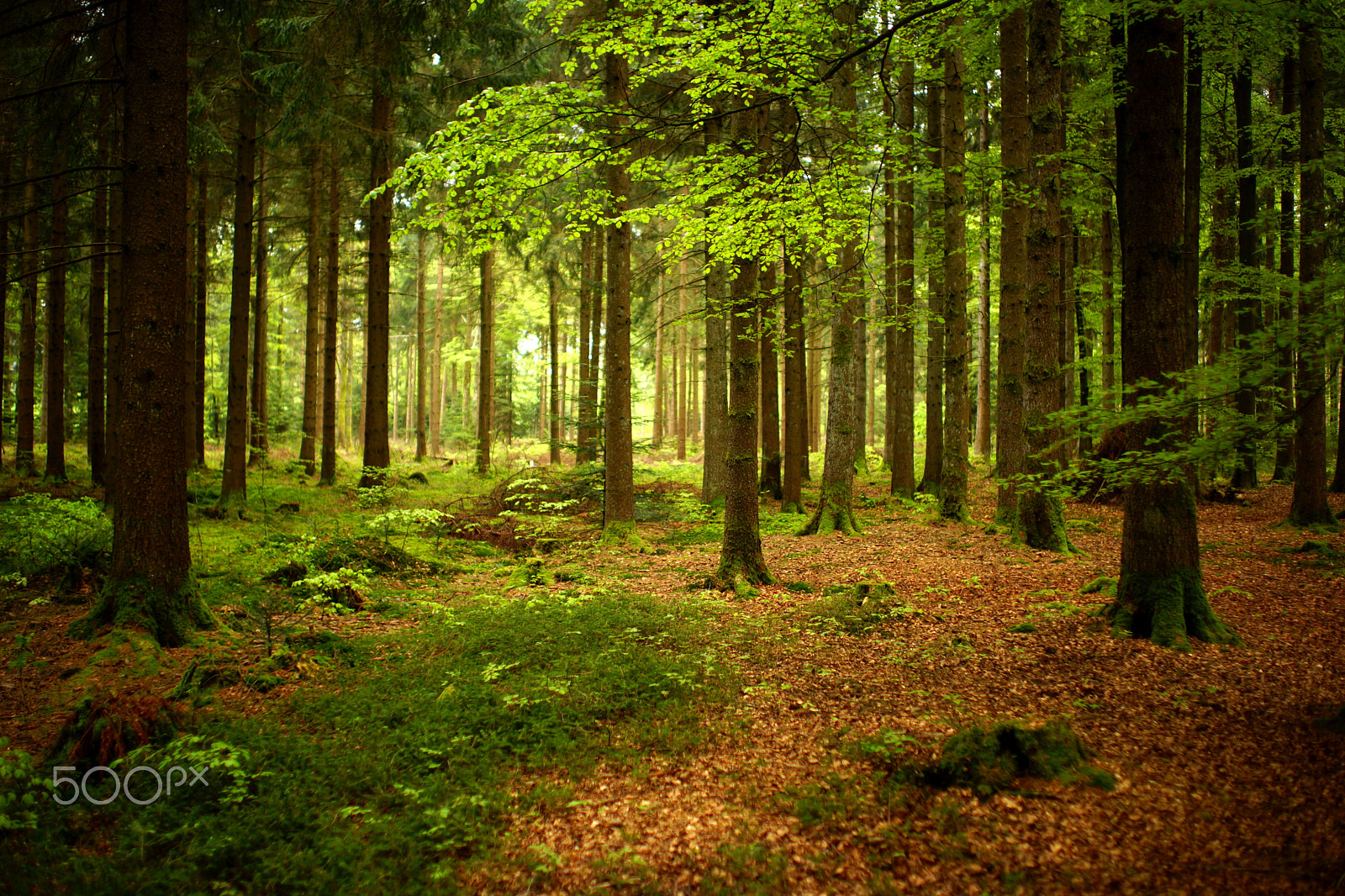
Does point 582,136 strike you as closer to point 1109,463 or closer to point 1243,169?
point 1109,463

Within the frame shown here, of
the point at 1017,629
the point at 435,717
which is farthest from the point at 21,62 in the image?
the point at 1017,629

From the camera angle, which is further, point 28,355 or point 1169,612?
point 28,355

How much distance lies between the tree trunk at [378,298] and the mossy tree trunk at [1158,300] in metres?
13.3

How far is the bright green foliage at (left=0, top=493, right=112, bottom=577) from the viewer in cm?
726

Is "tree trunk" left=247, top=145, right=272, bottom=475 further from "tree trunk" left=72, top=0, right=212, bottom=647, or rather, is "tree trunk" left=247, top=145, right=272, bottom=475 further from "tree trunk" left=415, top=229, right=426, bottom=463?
"tree trunk" left=72, top=0, right=212, bottom=647

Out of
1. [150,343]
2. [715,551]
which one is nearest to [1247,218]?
[715,551]

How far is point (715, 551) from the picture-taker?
10.9 metres

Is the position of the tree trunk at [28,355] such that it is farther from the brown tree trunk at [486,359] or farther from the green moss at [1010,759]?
the green moss at [1010,759]

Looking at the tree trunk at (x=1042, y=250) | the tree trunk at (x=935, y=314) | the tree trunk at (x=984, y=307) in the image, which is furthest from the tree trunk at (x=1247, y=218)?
the tree trunk at (x=935, y=314)

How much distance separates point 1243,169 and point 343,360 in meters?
33.8

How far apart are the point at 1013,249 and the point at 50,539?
1382 centimetres

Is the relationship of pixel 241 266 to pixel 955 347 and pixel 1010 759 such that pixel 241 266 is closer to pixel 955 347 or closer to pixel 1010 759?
pixel 955 347

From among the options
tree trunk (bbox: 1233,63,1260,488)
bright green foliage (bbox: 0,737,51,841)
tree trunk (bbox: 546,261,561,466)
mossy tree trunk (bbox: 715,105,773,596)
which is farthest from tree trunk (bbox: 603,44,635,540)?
tree trunk (bbox: 1233,63,1260,488)

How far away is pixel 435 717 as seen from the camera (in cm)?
473
